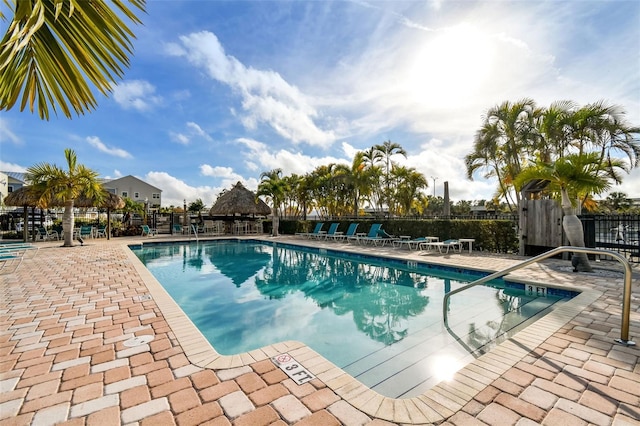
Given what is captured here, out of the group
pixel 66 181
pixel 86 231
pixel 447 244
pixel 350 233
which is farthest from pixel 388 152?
pixel 86 231

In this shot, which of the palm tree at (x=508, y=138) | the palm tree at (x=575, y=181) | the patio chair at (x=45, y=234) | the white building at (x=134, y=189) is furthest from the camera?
the white building at (x=134, y=189)

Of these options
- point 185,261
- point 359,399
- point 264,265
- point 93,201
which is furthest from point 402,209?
point 359,399

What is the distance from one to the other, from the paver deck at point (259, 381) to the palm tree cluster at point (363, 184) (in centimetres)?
1682

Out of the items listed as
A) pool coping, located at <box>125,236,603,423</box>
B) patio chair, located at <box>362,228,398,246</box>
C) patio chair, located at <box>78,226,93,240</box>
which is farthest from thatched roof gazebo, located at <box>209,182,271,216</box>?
pool coping, located at <box>125,236,603,423</box>

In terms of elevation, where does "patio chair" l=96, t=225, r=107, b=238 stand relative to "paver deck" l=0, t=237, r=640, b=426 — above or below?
above

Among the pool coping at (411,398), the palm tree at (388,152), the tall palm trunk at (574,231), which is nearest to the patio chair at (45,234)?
the pool coping at (411,398)

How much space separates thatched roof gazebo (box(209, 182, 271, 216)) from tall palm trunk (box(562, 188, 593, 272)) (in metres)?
18.9

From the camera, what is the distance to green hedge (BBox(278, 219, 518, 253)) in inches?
427

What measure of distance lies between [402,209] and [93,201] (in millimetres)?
20724

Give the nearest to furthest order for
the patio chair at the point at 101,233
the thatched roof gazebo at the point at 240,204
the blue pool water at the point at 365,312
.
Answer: the blue pool water at the point at 365,312 → the patio chair at the point at 101,233 → the thatched roof gazebo at the point at 240,204

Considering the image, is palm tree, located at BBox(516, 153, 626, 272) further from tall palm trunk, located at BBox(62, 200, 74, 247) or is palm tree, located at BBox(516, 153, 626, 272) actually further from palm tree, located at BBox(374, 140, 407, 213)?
tall palm trunk, located at BBox(62, 200, 74, 247)

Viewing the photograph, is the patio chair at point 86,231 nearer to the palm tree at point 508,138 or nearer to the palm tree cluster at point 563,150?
the palm tree cluster at point 563,150

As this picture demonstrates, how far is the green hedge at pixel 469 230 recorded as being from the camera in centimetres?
1084

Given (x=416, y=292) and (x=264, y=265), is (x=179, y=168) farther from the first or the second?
(x=416, y=292)
